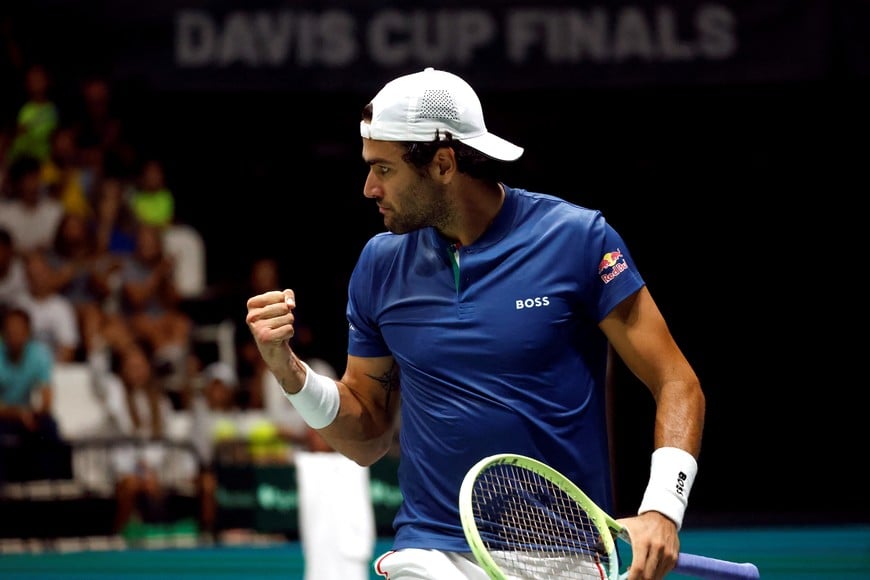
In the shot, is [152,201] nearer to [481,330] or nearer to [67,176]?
[67,176]

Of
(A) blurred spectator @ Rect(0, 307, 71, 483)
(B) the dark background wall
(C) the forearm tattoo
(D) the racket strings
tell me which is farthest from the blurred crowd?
(D) the racket strings

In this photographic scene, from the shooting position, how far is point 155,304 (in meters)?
11.4

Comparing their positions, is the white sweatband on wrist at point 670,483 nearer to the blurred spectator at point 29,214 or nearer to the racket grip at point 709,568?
the racket grip at point 709,568

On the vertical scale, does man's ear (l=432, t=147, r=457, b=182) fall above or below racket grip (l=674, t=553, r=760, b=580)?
above

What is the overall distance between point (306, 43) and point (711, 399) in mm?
4808

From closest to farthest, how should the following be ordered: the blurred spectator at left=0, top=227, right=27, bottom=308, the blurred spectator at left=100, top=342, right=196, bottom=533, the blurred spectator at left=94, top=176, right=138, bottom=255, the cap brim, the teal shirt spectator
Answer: the cap brim < the teal shirt spectator < the blurred spectator at left=100, top=342, right=196, bottom=533 < the blurred spectator at left=0, top=227, right=27, bottom=308 < the blurred spectator at left=94, top=176, right=138, bottom=255

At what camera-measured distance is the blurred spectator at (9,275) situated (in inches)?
426

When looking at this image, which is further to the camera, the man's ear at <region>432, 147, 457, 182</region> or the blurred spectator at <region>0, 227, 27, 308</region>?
the blurred spectator at <region>0, 227, 27, 308</region>

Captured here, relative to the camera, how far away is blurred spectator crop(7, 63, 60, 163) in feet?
38.3

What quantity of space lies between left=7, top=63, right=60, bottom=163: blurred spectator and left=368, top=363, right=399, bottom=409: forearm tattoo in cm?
840

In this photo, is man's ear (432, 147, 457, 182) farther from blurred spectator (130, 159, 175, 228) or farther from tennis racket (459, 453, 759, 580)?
blurred spectator (130, 159, 175, 228)

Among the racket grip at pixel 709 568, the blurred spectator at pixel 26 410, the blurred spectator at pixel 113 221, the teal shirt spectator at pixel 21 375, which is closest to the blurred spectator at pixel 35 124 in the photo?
the blurred spectator at pixel 113 221

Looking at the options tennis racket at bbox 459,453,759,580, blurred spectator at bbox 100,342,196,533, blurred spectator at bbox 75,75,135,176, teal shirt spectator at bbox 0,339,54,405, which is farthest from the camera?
blurred spectator at bbox 75,75,135,176

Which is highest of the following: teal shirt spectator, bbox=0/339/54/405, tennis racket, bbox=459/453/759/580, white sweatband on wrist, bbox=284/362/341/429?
white sweatband on wrist, bbox=284/362/341/429
